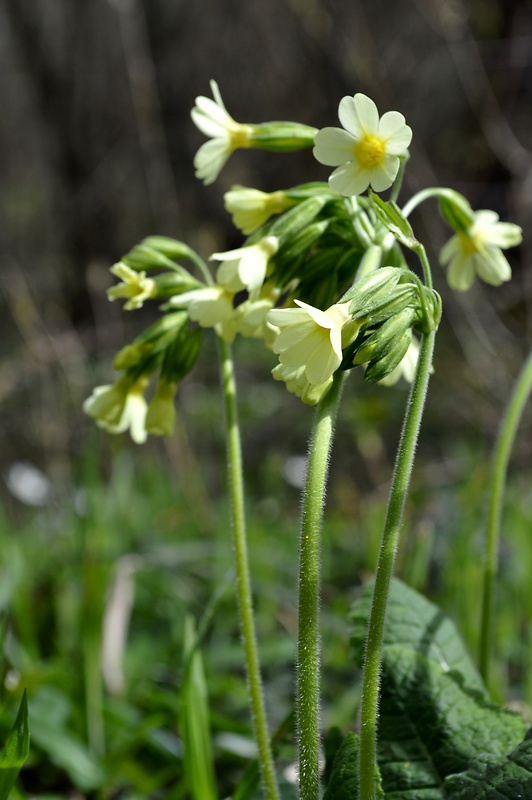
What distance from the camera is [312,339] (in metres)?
1.09

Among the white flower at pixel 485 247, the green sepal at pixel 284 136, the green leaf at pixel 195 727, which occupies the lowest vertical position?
the green leaf at pixel 195 727

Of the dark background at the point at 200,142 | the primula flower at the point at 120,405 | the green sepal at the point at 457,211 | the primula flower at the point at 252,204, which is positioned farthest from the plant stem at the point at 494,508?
the dark background at the point at 200,142

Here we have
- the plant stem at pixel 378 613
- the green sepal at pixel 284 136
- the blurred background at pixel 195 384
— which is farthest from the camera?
the blurred background at pixel 195 384

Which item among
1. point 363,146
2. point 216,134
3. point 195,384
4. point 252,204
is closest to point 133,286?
point 252,204

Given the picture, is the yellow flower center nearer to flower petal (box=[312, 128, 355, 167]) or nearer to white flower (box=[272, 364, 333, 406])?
flower petal (box=[312, 128, 355, 167])

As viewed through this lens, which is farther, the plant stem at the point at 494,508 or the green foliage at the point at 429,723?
the plant stem at the point at 494,508

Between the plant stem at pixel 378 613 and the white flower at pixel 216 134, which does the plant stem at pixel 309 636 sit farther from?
the white flower at pixel 216 134

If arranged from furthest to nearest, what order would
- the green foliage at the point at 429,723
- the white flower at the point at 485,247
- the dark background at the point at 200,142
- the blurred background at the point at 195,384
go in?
the dark background at the point at 200,142
the blurred background at the point at 195,384
the white flower at the point at 485,247
the green foliage at the point at 429,723

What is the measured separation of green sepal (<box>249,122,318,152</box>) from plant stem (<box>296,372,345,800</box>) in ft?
2.26

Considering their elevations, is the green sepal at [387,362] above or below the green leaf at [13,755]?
above

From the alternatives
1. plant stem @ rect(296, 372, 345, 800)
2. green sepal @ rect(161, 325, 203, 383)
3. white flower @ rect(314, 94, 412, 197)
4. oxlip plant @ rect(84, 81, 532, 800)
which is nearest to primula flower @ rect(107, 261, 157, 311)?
oxlip plant @ rect(84, 81, 532, 800)

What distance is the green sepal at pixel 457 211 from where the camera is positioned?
5.02ft

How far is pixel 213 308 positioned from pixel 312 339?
344mm

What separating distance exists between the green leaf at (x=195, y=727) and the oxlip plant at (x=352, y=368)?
93mm
